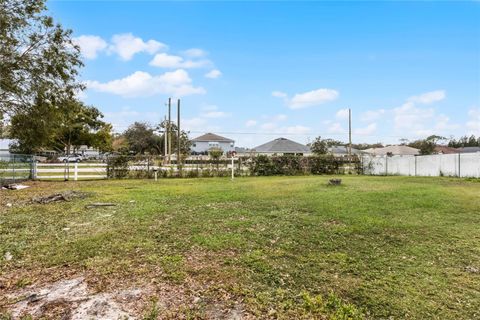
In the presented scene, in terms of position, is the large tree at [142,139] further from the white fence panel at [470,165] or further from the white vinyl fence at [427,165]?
the white fence panel at [470,165]

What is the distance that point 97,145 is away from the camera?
4166cm

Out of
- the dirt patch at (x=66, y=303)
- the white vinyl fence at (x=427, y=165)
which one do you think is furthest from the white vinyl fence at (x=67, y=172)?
the white vinyl fence at (x=427, y=165)

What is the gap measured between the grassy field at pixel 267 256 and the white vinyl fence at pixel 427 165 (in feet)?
39.3

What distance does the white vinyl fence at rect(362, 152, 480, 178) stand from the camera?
A: 18094mm

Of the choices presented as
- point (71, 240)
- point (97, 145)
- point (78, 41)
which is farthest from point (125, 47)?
point (97, 145)

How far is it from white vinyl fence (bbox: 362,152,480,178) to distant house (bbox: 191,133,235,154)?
43.6 m

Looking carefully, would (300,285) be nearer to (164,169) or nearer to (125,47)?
(125,47)

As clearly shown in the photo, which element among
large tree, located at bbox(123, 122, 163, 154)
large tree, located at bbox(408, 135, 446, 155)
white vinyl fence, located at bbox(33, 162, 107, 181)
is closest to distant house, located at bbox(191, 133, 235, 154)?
large tree, located at bbox(123, 122, 163, 154)

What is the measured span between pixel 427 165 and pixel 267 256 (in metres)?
19.7

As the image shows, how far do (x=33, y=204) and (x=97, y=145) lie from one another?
34697mm

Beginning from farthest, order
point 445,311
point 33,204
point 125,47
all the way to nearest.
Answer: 1. point 125,47
2. point 33,204
3. point 445,311

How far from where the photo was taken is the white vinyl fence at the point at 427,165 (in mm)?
18094

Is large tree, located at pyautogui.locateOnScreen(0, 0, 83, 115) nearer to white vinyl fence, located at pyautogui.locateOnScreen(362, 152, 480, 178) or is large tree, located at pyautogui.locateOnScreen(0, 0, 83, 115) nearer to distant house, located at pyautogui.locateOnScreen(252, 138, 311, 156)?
white vinyl fence, located at pyautogui.locateOnScreen(362, 152, 480, 178)

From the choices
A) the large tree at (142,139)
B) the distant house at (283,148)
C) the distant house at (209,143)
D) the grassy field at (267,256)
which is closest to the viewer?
the grassy field at (267,256)
